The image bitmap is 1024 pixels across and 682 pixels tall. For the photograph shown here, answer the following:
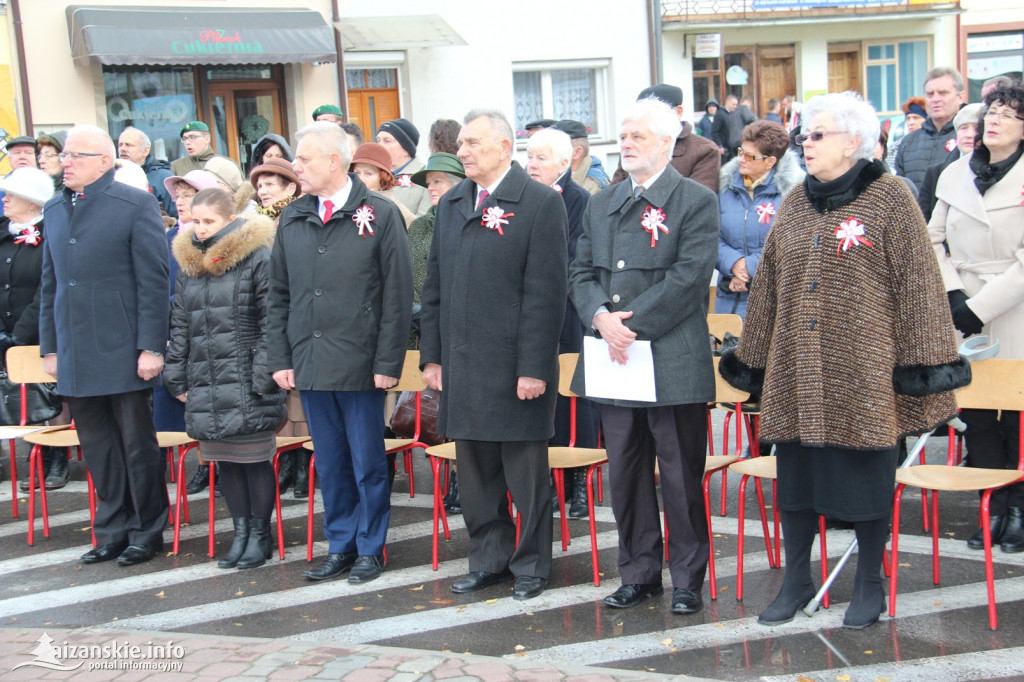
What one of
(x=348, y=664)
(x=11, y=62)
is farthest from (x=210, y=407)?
(x=11, y=62)

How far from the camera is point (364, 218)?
18.2ft

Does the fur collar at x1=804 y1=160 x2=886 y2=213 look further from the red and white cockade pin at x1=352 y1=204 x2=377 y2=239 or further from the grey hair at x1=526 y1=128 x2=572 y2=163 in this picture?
the grey hair at x1=526 y1=128 x2=572 y2=163

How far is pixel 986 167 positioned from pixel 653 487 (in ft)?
8.00

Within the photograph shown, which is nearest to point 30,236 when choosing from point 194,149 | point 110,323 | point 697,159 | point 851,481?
point 110,323

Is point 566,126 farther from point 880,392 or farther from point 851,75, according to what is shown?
point 851,75

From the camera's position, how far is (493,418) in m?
5.21

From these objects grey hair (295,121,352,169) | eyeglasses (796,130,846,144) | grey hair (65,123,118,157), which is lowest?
eyeglasses (796,130,846,144)

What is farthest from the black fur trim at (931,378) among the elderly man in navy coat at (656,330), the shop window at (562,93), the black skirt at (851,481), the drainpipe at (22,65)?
the shop window at (562,93)

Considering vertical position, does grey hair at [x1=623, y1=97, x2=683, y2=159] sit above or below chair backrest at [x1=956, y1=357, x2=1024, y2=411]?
above

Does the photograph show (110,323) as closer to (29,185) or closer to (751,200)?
(29,185)

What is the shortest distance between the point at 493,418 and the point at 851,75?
22.5 m

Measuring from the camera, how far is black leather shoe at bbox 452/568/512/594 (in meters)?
5.34

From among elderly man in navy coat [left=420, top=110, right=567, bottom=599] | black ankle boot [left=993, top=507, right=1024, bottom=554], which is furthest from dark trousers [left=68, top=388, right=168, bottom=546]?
black ankle boot [left=993, top=507, right=1024, bottom=554]

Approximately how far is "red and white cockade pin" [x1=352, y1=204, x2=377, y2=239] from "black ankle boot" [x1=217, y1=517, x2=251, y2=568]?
174 centimetres
